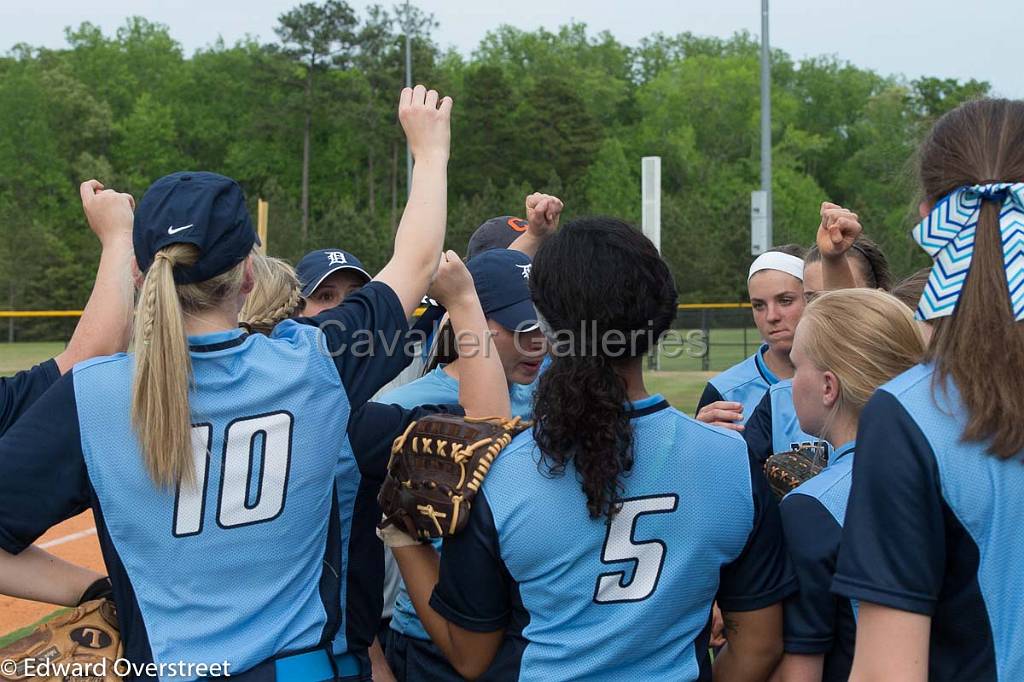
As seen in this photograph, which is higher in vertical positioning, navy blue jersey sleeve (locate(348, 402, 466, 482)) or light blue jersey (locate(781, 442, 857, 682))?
navy blue jersey sleeve (locate(348, 402, 466, 482))

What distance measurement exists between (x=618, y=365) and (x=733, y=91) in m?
66.8

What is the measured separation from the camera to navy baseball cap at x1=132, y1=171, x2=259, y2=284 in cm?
212

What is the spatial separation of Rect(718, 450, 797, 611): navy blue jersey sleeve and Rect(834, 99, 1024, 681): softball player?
427 mm

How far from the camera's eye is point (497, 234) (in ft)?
15.0

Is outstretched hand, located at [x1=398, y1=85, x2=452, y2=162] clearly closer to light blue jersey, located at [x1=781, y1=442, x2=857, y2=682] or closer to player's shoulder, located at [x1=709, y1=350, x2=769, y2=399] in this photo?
light blue jersey, located at [x1=781, y1=442, x2=857, y2=682]

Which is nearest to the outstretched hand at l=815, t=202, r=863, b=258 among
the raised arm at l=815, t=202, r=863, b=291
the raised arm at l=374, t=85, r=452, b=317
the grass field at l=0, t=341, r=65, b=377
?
the raised arm at l=815, t=202, r=863, b=291

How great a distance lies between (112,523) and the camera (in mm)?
2066

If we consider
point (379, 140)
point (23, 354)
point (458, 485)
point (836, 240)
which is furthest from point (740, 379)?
point (379, 140)

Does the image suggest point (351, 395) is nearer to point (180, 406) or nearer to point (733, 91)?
point (180, 406)

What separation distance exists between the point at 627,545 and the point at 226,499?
81 cm

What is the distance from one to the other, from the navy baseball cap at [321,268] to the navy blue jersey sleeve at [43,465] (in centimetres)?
208

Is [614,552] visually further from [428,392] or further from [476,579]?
[428,392]

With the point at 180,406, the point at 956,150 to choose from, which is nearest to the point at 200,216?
the point at 180,406

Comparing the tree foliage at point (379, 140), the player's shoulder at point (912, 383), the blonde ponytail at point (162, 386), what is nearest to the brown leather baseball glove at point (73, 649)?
the blonde ponytail at point (162, 386)
